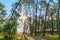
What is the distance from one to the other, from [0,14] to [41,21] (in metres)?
14.7

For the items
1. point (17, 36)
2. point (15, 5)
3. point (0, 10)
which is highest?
point (0, 10)

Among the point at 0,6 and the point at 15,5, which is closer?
the point at 15,5

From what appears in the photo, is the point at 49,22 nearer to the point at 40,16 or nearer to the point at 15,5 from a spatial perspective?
the point at 40,16

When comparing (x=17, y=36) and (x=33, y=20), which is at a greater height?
(x=33, y=20)

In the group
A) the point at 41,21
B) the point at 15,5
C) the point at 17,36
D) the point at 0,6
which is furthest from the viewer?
the point at 0,6

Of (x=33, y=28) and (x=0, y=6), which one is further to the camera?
(x=0, y=6)

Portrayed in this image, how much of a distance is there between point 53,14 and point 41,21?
3.39 metres

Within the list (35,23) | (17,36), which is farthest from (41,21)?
(17,36)

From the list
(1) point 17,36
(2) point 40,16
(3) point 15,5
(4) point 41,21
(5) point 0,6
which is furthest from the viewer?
(5) point 0,6

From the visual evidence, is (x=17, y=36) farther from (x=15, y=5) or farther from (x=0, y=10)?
(x=0, y=10)

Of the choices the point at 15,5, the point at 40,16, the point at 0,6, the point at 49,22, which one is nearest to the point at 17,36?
the point at 15,5

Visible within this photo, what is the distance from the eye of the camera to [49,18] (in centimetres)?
4053

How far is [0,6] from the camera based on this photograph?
47.5 metres

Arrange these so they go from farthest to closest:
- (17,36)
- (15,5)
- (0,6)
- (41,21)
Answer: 1. (0,6)
2. (41,21)
3. (17,36)
4. (15,5)
